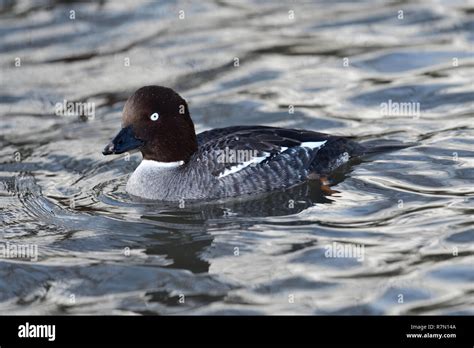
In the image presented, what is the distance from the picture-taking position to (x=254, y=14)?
18172mm

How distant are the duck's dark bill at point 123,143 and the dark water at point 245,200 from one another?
68cm

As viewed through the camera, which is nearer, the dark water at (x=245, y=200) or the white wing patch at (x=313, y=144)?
the dark water at (x=245, y=200)

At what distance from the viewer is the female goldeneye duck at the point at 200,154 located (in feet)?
37.8

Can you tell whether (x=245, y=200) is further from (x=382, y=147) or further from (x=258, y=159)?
(x=382, y=147)

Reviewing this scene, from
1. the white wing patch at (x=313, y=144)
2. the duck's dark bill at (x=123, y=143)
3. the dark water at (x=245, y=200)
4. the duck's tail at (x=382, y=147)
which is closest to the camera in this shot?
the dark water at (x=245, y=200)

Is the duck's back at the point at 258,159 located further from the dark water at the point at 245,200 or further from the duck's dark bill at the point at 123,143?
the duck's dark bill at the point at 123,143

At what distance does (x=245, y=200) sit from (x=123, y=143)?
4.97 feet

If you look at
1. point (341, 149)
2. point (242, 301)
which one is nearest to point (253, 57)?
point (341, 149)

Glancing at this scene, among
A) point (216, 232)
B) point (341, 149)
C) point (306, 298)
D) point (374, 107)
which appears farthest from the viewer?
point (374, 107)

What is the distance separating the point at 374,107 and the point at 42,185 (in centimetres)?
483

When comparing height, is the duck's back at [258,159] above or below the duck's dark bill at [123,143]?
below

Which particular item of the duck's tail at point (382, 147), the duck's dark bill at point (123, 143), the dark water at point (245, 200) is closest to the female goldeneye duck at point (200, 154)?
the duck's dark bill at point (123, 143)

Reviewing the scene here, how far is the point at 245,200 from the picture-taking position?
1164 cm

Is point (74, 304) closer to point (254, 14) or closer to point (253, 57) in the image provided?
point (253, 57)
